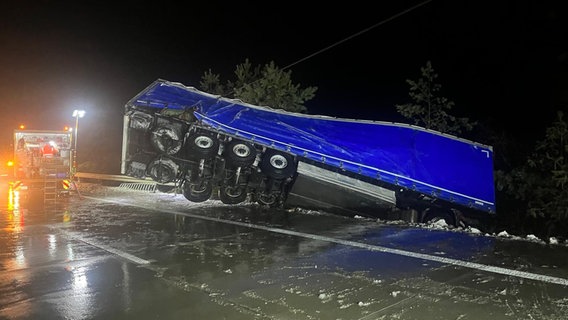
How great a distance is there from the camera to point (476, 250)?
23.4 ft

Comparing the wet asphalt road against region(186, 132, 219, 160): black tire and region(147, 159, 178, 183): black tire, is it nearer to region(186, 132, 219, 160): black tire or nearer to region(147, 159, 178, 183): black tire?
region(186, 132, 219, 160): black tire

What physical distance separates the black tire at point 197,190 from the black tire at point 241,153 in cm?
147

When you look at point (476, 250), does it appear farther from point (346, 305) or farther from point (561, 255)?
point (346, 305)

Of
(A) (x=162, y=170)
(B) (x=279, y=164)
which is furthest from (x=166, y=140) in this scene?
(B) (x=279, y=164)

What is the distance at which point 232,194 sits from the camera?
13.3 m

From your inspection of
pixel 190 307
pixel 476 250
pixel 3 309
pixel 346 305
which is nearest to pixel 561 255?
pixel 476 250

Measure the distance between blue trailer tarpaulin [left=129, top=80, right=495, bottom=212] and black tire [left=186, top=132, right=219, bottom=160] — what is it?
0.54 metres

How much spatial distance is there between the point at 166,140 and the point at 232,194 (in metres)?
2.40

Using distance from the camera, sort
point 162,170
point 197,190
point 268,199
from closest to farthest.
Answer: point 268,199
point 162,170
point 197,190

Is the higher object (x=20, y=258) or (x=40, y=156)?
(x=40, y=156)

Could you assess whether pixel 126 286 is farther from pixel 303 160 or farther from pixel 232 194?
pixel 232 194

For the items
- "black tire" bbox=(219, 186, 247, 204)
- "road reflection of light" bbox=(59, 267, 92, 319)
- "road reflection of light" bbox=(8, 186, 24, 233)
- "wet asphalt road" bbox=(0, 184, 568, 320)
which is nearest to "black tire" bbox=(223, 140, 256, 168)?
"black tire" bbox=(219, 186, 247, 204)

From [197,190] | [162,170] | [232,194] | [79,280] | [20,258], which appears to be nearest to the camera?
[79,280]

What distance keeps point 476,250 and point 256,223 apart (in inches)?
183
